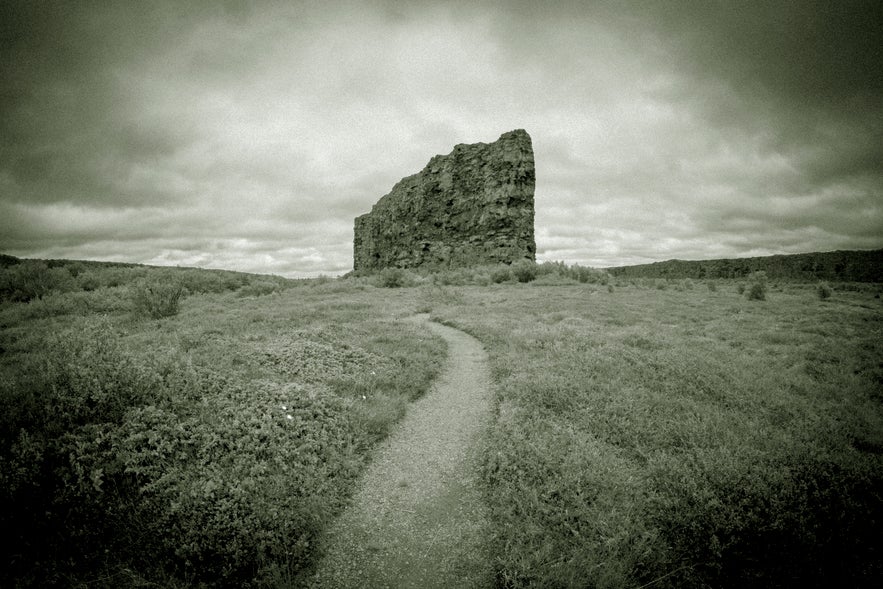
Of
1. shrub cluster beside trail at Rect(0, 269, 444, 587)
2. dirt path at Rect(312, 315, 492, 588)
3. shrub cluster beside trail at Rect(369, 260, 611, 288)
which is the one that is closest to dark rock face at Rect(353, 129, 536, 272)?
shrub cluster beside trail at Rect(369, 260, 611, 288)

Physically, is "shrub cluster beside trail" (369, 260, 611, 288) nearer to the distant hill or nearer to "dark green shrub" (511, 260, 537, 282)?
"dark green shrub" (511, 260, 537, 282)

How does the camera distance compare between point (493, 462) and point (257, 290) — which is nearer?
point (493, 462)

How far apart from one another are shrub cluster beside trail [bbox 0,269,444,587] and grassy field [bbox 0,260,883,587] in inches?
1.1

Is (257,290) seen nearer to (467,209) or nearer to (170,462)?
(467,209)

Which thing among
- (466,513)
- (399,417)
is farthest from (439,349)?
(466,513)

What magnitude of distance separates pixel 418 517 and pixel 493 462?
1.55 metres

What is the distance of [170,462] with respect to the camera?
5.11m

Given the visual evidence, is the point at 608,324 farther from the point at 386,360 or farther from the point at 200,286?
the point at 200,286

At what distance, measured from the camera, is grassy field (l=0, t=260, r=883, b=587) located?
4082mm

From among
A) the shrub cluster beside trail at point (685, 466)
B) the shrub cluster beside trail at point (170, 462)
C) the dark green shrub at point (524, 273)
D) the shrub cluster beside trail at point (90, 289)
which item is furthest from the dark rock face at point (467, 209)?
the shrub cluster beside trail at point (170, 462)

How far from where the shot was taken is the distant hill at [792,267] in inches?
2763

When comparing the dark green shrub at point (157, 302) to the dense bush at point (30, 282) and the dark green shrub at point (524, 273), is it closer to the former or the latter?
the dense bush at point (30, 282)

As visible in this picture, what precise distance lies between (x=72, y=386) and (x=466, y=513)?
21.6 feet

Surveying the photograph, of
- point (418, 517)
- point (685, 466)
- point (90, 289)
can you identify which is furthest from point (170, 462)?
point (90, 289)
